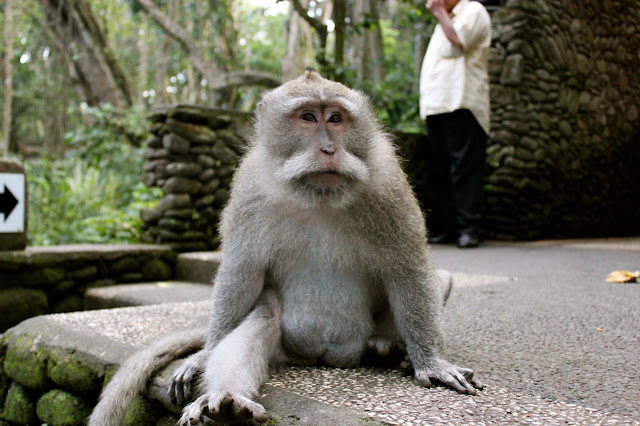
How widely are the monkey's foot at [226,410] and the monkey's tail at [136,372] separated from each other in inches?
14.9

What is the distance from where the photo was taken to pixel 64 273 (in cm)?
520

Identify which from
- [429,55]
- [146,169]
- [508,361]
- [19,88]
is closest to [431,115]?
[429,55]

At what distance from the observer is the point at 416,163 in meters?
7.46

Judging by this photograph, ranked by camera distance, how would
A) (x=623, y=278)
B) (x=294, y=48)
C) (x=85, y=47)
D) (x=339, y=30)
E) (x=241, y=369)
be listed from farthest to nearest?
(x=294, y=48)
(x=85, y=47)
(x=339, y=30)
(x=623, y=278)
(x=241, y=369)

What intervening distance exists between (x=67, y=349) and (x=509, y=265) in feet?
12.1

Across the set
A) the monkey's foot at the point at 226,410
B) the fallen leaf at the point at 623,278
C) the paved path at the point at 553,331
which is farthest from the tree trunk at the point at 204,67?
the monkey's foot at the point at 226,410

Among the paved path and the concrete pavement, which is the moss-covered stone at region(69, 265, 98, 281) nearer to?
the concrete pavement

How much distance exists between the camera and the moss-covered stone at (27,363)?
2.72 meters

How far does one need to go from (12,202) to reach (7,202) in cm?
3

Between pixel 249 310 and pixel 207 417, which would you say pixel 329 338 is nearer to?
pixel 249 310

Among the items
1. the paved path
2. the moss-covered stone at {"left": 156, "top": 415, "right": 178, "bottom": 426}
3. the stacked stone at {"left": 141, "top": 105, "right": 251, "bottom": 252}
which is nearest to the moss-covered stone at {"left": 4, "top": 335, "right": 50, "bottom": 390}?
the moss-covered stone at {"left": 156, "top": 415, "right": 178, "bottom": 426}

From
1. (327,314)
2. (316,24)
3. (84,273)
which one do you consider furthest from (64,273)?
(316,24)

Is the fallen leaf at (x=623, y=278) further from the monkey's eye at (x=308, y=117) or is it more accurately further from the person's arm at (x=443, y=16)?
the monkey's eye at (x=308, y=117)

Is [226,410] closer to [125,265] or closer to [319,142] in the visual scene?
[319,142]
